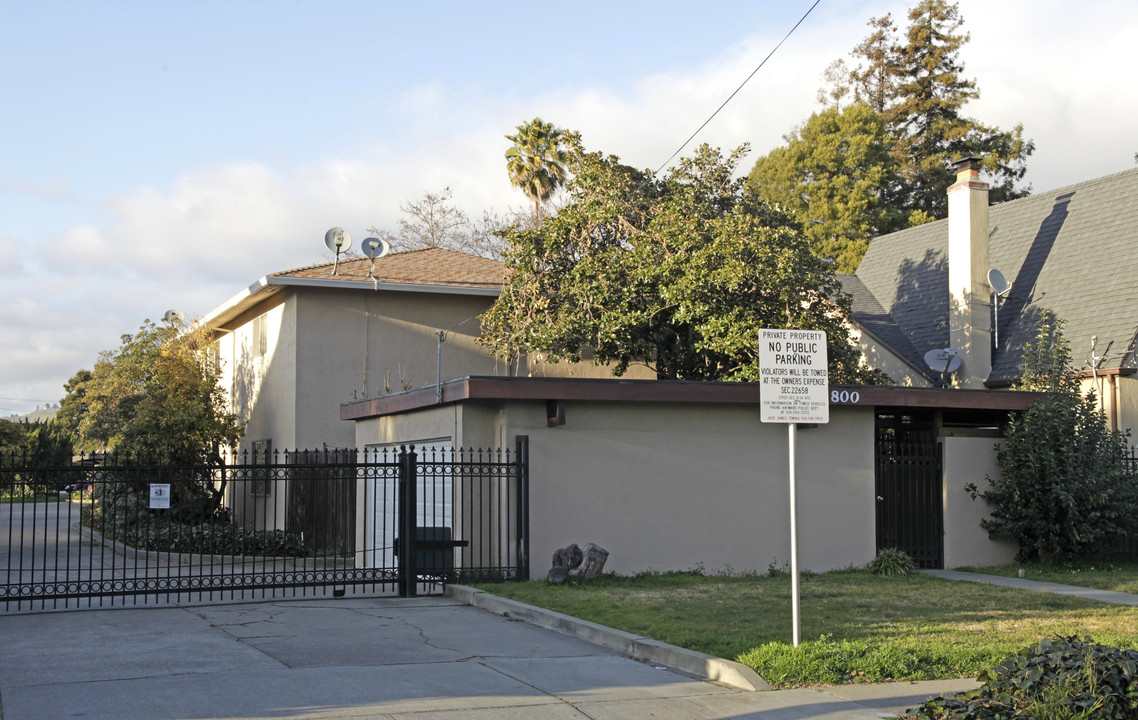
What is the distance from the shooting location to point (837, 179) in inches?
1506

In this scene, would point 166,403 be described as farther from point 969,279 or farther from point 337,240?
point 969,279

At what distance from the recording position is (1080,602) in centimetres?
1230

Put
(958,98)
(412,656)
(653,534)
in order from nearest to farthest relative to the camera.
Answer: (412,656)
(653,534)
(958,98)

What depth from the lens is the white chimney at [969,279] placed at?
22.8 metres

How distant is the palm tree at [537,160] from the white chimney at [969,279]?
39.2ft

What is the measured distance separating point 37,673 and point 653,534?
841 centimetres

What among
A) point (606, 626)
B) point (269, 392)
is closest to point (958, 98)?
point (269, 392)

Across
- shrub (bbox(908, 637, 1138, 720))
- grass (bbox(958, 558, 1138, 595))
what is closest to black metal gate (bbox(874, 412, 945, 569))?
grass (bbox(958, 558, 1138, 595))

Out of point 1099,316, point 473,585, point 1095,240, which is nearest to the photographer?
point 473,585

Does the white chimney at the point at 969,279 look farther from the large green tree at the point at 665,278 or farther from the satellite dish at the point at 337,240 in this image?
the satellite dish at the point at 337,240

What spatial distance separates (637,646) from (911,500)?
858 centimetres

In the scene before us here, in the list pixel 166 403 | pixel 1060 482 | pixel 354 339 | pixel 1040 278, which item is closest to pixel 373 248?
pixel 354 339

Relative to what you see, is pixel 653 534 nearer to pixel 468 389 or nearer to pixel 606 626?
pixel 468 389

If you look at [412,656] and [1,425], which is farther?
[1,425]
